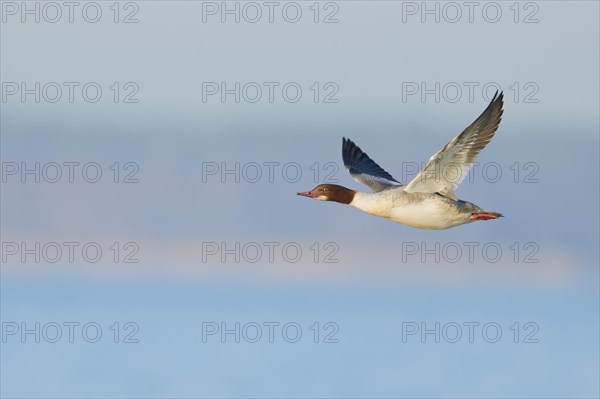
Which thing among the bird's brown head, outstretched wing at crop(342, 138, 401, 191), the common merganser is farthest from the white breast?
outstretched wing at crop(342, 138, 401, 191)

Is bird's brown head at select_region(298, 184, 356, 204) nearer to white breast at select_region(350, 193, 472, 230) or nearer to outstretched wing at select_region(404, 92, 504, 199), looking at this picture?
white breast at select_region(350, 193, 472, 230)

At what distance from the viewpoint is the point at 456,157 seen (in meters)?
11.8

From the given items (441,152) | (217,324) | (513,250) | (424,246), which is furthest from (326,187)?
(513,250)

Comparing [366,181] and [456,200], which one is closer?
[456,200]

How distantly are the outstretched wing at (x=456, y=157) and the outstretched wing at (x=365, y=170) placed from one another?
4.94ft

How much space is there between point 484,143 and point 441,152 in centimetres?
44

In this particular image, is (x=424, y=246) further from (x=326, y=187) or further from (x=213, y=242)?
(x=326, y=187)

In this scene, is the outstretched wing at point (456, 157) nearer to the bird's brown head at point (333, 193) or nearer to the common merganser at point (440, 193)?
the common merganser at point (440, 193)

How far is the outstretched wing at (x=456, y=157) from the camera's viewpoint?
11.5m

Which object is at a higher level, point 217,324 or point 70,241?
point 70,241

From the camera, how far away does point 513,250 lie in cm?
3052

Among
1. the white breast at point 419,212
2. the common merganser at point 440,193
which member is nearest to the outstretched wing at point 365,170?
the common merganser at point 440,193

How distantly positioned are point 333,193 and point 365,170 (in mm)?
1442

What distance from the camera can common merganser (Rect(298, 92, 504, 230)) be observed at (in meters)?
11.6
